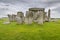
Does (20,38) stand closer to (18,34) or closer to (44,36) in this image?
(18,34)

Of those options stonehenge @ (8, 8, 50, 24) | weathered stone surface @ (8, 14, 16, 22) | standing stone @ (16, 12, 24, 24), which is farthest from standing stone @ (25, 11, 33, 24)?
weathered stone surface @ (8, 14, 16, 22)

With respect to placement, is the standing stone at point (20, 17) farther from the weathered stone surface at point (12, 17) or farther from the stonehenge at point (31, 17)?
the weathered stone surface at point (12, 17)

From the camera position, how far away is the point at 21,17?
2216cm

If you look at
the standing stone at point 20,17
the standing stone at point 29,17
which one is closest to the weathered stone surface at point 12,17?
the standing stone at point 20,17

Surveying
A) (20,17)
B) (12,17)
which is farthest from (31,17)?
(12,17)

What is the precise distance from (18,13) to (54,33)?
7.49 metres

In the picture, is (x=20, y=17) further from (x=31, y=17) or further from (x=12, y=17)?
(x=12, y=17)

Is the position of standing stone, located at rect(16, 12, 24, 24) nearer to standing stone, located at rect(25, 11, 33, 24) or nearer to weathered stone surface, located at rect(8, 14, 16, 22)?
standing stone, located at rect(25, 11, 33, 24)

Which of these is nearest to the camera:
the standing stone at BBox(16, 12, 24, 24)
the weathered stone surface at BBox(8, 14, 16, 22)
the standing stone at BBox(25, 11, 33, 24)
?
the standing stone at BBox(25, 11, 33, 24)

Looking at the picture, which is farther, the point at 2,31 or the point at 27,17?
the point at 27,17

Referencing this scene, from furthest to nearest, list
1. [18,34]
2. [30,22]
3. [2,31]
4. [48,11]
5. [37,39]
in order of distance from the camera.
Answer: [48,11] < [30,22] < [2,31] < [18,34] < [37,39]

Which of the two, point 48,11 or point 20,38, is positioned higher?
point 48,11

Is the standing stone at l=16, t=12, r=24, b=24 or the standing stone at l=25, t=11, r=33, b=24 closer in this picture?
the standing stone at l=25, t=11, r=33, b=24

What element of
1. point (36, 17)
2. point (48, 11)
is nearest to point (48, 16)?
point (48, 11)
